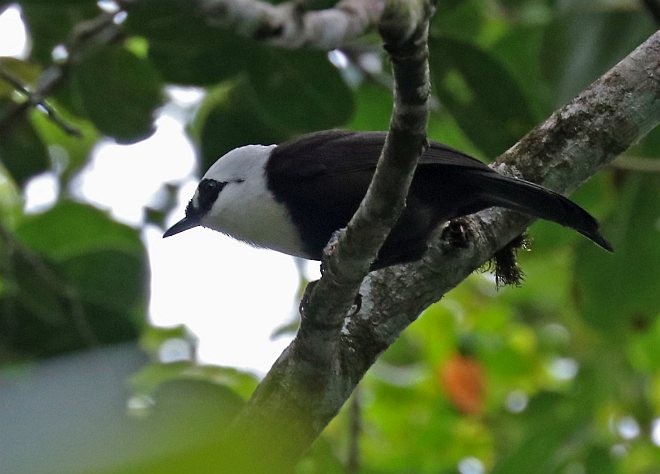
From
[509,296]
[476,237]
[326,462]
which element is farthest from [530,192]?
[509,296]

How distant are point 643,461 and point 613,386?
951 mm

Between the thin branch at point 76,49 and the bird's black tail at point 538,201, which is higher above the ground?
the thin branch at point 76,49

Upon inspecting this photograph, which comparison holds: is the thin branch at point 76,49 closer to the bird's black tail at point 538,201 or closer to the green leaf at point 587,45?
the bird's black tail at point 538,201

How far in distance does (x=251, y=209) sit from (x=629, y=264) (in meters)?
1.90

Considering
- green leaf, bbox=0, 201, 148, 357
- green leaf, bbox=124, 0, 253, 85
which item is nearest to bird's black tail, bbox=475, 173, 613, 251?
green leaf, bbox=124, 0, 253, 85

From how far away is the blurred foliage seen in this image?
372cm

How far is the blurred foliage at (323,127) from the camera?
146 inches

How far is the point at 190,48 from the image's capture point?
142 inches

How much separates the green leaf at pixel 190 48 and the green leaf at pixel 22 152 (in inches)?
28.1

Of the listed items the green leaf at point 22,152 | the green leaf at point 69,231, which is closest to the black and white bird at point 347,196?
the green leaf at point 69,231

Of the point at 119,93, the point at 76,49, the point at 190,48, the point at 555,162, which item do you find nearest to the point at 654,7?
the point at 555,162

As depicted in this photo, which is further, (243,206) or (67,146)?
(67,146)

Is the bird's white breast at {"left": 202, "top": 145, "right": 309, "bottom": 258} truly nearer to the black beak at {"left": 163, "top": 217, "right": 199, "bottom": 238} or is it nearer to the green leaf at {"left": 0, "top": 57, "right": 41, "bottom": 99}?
the black beak at {"left": 163, "top": 217, "right": 199, "bottom": 238}

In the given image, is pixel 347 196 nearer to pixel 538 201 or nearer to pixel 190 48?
pixel 538 201
